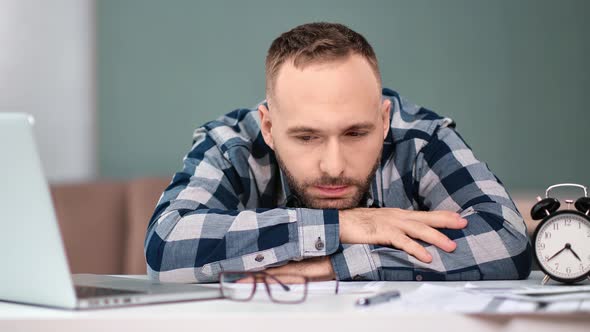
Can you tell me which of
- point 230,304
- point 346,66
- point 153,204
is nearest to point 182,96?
point 153,204

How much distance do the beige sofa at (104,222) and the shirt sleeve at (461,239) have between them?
3.38 feet

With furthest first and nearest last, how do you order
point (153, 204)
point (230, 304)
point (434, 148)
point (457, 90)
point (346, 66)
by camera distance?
point (457, 90) < point (153, 204) < point (434, 148) < point (346, 66) < point (230, 304)

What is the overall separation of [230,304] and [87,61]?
259 centimetres

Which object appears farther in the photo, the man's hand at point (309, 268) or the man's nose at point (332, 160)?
the man's nose at point (332, 160)

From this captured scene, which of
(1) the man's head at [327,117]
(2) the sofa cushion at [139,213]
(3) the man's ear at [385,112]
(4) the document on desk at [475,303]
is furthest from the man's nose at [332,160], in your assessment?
A: (2) the sofa cushion at [139,213]

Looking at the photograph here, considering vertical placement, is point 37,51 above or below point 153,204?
above

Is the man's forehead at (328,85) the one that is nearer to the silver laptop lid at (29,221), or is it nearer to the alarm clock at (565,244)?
the alarm clock at (565,244)

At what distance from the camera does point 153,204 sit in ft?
9.51

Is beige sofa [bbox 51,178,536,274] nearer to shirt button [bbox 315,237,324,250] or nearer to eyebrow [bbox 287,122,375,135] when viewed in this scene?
eyebrow [bbox 287,122,375,135]

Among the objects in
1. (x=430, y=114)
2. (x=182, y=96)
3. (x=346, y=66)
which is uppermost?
(x=346, y=66)

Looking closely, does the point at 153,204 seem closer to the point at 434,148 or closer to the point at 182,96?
the point at 182,96

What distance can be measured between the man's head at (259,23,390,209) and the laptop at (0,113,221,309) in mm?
594

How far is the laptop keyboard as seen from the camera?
42.6 inches

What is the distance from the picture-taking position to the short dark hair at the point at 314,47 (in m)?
1.74
